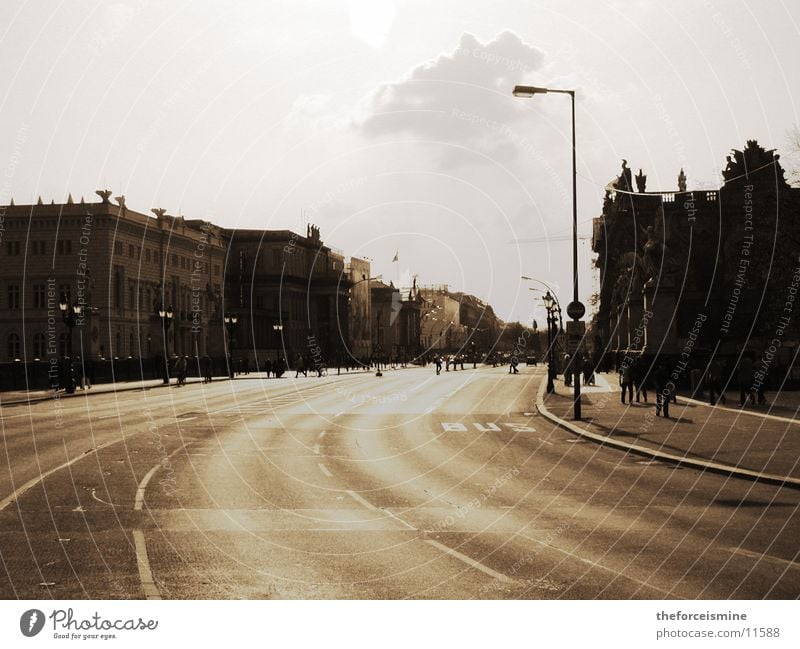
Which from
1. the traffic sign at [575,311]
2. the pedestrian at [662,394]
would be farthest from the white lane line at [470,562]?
the pedestrian at [662,394]

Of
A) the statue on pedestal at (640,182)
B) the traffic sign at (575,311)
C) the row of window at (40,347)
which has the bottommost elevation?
the row of window at (40,347)

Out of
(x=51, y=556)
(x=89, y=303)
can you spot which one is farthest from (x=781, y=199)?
(x=89, y=303)

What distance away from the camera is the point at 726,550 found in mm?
11273

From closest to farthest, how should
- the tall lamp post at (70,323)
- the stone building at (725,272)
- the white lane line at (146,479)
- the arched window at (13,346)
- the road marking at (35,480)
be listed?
the white lane line at (146,479) < the road marking at (35,480) < the stone building at (725,272) < the tall lamp post at (70,323) < the arched window at (13,346)

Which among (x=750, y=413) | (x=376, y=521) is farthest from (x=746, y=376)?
(x=376, y=521)

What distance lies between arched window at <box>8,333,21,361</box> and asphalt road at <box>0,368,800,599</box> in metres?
62.2

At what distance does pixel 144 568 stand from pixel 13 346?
8188 centimetres

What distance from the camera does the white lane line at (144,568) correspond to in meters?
9.00

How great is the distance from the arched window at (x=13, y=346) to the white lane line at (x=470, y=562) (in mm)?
80458

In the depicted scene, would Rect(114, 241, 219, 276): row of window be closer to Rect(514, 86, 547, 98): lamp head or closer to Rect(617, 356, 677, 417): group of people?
Rect(617, 356, 677, 417): group of people

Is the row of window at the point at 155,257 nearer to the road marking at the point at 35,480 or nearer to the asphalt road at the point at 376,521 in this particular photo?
the asphalt road at the point at 376,521

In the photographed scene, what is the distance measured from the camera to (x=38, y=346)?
8538 centimetres

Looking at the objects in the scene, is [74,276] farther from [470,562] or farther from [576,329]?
[470,562]

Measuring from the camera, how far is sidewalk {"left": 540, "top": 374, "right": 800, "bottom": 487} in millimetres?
19766
